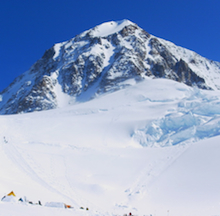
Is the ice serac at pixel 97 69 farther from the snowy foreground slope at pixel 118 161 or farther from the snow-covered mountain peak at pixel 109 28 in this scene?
the snowy foreground slope at pixel 118 161

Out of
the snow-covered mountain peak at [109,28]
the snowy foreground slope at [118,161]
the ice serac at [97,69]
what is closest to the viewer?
the snowy foreground slope at [118,161]

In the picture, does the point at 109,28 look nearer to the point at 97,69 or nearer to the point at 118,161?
the point at 97,69

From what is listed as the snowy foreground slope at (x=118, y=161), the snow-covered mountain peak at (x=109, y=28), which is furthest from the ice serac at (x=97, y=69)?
the snowy foreground slope at (x=118, y=161)

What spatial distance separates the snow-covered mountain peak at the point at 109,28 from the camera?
106m

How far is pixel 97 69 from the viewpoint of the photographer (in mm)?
85750

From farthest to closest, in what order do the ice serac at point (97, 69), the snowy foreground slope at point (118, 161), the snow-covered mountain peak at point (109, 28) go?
the snow-covered mountain peak at point (109, 28), the ice serac at point (97, 69), the snowy foreground slope at point (118, 161)

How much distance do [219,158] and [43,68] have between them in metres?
90.3

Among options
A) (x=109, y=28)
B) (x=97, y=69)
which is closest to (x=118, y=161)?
(x=97, y=69)

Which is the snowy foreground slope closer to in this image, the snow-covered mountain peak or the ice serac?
the ice serac

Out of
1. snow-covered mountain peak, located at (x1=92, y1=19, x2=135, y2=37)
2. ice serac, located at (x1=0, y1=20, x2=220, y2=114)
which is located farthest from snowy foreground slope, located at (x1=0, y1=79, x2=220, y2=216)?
snow-covered mountain peak, located at (x1=92, y1=19, x2=135, y2=37)

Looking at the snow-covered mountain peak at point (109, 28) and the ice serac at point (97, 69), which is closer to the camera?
the ice serac at point (97, 69)

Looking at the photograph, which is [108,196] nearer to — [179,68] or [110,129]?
[110,129]

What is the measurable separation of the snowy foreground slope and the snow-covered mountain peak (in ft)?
228

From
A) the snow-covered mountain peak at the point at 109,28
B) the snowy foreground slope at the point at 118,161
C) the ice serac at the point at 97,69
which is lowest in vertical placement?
the snowy foreground slope at the point at 118,161
